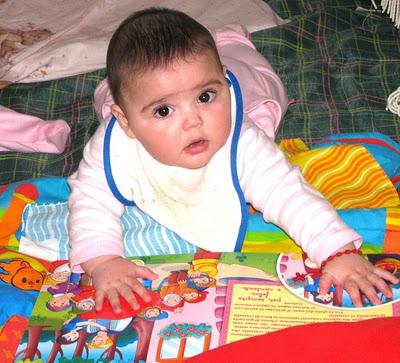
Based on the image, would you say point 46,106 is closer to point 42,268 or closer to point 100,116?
point 100,116

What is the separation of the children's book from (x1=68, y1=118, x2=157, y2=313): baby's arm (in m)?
0.02

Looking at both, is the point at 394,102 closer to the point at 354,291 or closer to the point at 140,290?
the point at 354,291

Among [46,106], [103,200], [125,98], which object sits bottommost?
[46,106]

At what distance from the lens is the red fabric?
85 cm

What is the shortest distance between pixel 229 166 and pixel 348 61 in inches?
26.8

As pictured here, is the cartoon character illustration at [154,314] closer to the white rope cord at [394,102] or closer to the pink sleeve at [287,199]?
the pink sleeve at [287,199]

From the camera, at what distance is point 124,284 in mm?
1140

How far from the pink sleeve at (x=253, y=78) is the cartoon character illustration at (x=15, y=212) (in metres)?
0.47

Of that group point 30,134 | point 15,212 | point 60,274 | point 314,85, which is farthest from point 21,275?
point 314,85

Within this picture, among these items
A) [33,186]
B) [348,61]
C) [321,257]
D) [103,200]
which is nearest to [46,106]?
[33,186]

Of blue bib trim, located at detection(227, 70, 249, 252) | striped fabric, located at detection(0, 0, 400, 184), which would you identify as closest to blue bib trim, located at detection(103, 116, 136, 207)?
blue bib trim, located at detection(227, 70, 249, 252)

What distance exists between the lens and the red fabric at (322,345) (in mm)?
845

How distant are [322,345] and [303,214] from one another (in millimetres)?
362

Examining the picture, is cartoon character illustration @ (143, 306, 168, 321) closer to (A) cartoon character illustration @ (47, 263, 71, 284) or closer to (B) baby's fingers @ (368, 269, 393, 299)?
(A) cartoon character illustration @ (47, 263, 71, 284)
